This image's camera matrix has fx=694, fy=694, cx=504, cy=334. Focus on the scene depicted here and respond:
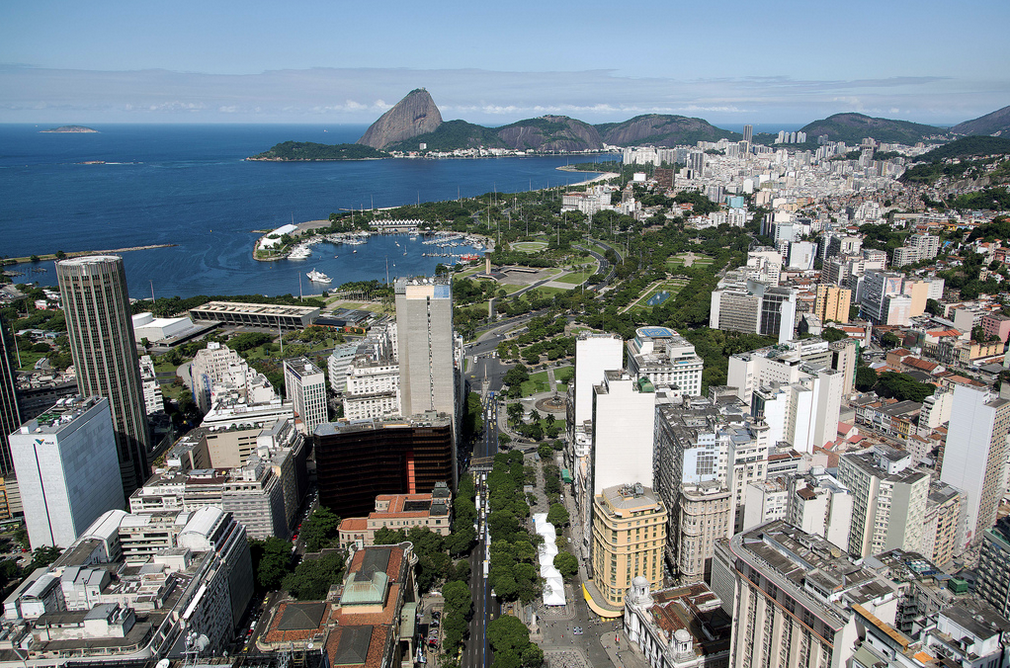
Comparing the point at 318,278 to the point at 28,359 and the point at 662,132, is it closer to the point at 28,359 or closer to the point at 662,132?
the point at 28,359

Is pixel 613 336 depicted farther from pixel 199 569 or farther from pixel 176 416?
pixel 176 416

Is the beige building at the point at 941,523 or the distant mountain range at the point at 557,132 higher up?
the distant mountain range at the point at 557,132

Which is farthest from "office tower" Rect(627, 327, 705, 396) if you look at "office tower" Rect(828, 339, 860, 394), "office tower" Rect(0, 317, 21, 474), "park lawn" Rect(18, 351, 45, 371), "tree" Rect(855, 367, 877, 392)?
"park lawn" Rect(18, 351, 45, 371)

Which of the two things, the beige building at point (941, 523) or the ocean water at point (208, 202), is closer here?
the beige building at point (941, 523)

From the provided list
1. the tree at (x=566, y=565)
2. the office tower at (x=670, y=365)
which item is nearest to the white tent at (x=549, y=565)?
the tree at (x=566, y=565)

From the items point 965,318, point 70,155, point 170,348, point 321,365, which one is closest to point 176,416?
point 321,365

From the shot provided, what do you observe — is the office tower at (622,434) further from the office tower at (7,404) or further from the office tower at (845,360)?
the office tower at (7,404)

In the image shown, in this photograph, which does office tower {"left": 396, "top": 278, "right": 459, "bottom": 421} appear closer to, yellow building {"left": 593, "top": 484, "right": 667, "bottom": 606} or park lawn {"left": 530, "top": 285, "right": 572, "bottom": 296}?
yellow building {"left": 593, "top": 484, "right": 667, "bottom": 606}
